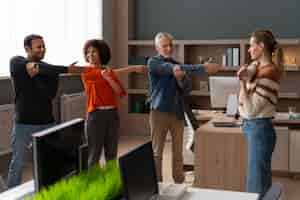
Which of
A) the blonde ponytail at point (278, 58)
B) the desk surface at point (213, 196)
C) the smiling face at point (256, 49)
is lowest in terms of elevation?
the desk surface at point (213, 196)

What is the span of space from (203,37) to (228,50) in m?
0.55

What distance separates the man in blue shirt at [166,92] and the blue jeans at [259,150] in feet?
2.87

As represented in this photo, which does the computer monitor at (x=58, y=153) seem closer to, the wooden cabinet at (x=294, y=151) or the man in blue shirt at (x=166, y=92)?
the man in blue shirt at (x=166, y=92)

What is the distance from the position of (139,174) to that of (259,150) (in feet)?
6.33

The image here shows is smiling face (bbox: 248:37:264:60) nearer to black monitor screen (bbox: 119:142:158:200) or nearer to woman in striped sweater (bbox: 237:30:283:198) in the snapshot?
woman in striped sweater (bbox: 237:30:283:198)

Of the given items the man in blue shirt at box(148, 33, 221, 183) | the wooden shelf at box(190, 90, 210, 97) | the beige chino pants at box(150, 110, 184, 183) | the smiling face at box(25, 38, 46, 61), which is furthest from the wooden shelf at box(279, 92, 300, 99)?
the smiling face at box(25, 38, 46, 61)

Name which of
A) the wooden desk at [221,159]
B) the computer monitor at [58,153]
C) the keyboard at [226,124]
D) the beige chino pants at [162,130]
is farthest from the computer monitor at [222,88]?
the computer monitor at [58,153]

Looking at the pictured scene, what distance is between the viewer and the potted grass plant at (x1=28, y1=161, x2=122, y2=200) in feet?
6.25

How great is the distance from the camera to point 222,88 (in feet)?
17.9

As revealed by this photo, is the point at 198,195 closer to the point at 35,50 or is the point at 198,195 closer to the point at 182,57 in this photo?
the point at 35,50

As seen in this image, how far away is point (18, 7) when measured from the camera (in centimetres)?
592

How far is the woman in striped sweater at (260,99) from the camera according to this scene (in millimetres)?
3666

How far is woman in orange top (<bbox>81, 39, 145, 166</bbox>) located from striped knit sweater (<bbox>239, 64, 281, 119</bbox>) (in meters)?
1.12

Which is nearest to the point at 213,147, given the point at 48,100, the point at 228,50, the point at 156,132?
the point at 156,132
